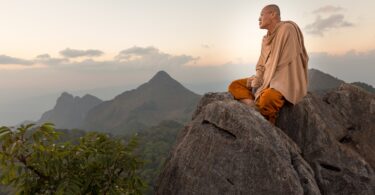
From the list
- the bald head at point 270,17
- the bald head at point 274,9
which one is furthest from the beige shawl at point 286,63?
the bald head at point 274,9

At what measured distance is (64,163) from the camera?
670cm

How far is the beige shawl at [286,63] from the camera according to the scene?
9461 millimetres

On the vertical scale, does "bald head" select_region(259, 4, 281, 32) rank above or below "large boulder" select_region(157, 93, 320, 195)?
above

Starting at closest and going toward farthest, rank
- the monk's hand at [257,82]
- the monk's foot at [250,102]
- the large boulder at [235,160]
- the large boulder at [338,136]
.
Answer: the large boulder at [235,160], the large boulder at [338,136], the monk's foot at [250,102], the monk's hand at [257,82]

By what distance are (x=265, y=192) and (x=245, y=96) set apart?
3.41 meters

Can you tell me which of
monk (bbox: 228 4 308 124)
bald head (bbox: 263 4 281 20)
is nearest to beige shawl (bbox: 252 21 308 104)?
monk (bbox: 228 4 308 124)

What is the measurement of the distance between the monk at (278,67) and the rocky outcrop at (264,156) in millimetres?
599

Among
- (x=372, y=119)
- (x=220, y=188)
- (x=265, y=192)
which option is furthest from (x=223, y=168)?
(x=372, y=119)

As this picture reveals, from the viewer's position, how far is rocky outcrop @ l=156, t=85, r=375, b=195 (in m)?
7.66

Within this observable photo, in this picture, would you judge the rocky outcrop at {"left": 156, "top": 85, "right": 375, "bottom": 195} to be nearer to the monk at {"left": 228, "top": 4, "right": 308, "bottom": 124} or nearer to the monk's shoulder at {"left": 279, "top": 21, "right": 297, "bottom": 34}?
the monk at {"left": 228, "top": 4, "right": 308, "bottom": 124}

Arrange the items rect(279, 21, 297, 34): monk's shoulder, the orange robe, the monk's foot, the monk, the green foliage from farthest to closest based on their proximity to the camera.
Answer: the monk's foot → rect(279, 21, 297, 34): monk's shoulder → the monk → the orange robe → the green foliage

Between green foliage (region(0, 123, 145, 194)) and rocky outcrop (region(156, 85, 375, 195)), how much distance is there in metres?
1.42

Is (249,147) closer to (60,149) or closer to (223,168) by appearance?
(223,168)

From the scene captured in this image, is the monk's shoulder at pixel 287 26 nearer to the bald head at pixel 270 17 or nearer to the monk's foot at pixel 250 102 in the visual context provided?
the bald head at pixel 270 17
